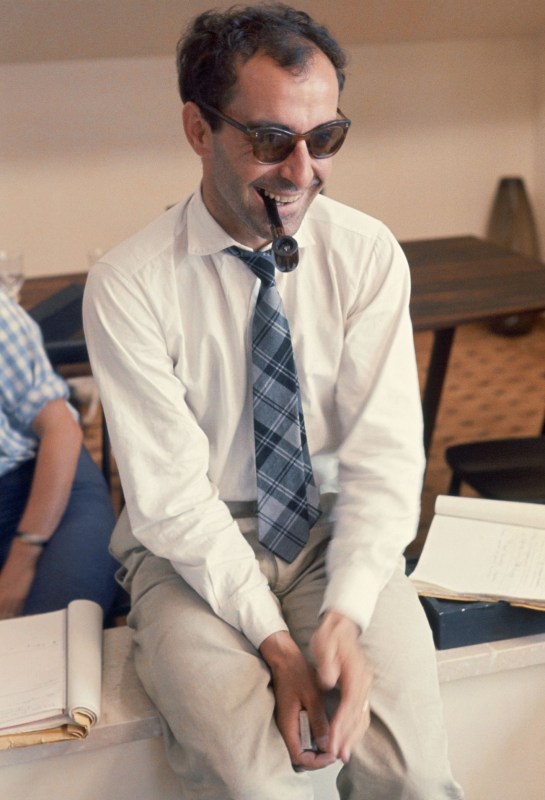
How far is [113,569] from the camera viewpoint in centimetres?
175

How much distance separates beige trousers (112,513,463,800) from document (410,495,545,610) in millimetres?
112

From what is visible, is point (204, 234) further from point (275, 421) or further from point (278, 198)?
point (275, 421)

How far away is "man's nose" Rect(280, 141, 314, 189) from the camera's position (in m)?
1.29

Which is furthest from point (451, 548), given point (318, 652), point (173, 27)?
point (173, 27)

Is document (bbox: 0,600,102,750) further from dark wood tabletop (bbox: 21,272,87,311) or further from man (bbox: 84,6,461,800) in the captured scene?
dark wood tabletop (bbox: 21,272,87,311)

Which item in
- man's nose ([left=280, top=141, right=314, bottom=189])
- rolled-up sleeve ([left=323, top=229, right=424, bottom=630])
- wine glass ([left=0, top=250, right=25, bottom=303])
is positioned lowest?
rolled-up sleeve ([left=323, top=229, right=424, bottom=630])

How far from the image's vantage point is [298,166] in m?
1.29

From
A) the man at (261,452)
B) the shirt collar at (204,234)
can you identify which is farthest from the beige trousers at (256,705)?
the shirt collar at (204,234)

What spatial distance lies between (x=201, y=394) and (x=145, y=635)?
1.14 ft

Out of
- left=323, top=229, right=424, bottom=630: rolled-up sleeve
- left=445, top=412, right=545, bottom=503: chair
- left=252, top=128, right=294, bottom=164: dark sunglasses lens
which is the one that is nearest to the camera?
left=252, top=128, right=294, bottom=164: dark sunglasses lens

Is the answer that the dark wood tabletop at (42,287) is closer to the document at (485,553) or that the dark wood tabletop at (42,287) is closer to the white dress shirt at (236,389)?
the white dress shirt at (236,389)

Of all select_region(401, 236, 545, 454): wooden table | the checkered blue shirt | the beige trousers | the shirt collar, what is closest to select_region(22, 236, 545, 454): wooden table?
select_region(401, 236, 545, 454): wooden table

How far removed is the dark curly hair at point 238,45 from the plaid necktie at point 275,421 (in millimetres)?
225

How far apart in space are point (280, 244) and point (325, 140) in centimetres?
15
